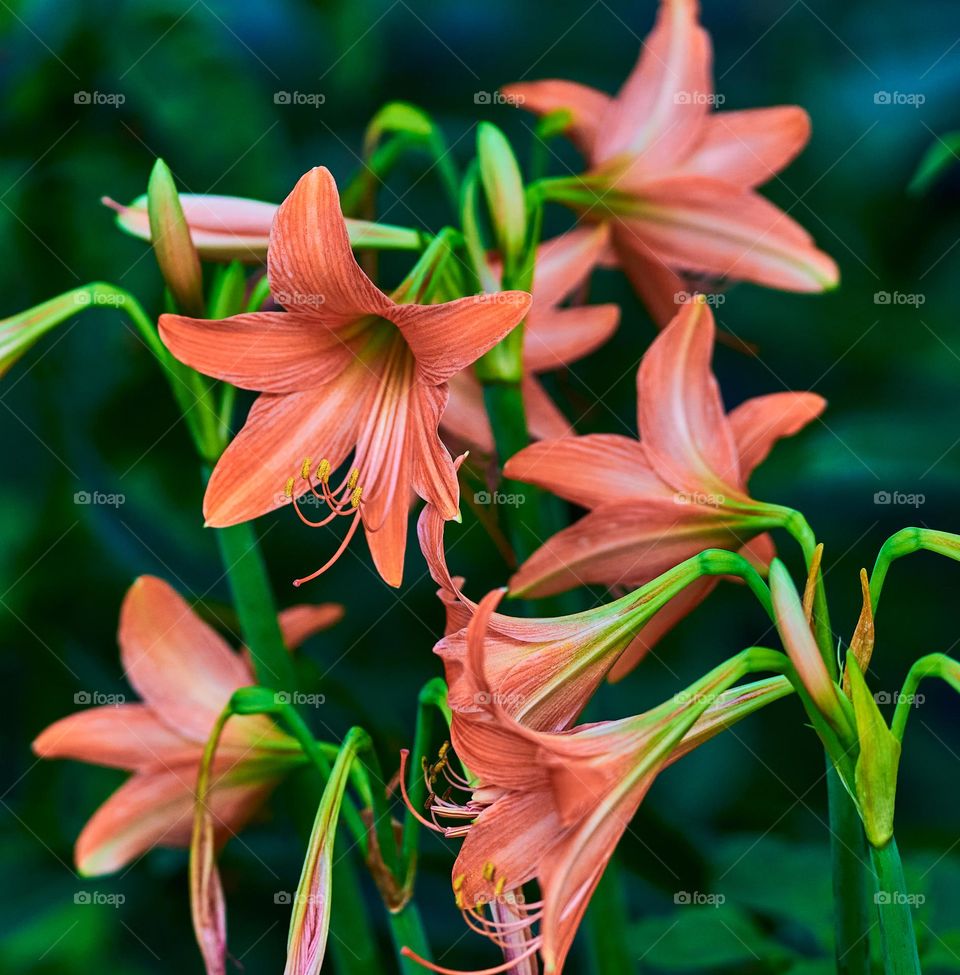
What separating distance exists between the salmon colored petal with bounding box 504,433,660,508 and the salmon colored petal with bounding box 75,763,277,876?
267 mm

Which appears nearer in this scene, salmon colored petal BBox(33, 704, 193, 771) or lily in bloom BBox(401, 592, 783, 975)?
lily in bloom BBox(401, 592, 783, 975)

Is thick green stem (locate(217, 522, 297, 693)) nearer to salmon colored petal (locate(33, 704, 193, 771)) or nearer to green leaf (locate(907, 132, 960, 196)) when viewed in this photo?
salmon colored petal (locate(33, 704, 193, 771))

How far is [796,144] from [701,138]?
8 centimetres

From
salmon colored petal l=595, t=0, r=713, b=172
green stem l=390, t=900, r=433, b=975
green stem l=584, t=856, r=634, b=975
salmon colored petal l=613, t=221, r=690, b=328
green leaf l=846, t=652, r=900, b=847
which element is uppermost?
salmon colored petal l=595, t=0, r=713, b=172

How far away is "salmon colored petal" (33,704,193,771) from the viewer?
→ 743 millimetres

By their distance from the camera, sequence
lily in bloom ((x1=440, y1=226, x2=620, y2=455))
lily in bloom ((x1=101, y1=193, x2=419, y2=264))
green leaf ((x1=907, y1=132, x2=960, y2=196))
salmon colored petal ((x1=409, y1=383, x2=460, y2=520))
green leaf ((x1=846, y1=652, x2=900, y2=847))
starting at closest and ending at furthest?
1. green leaf ((x1=846, y1=652, x2=900, y2=847))
2. salmon colored petal ((x1=409, y1=383, x2=460, y2=520))
3. lily in bloom ((x1=101, y1=193, x2=419, y2=264))
4. lily in bloom ((x1=440, y1=226, x2=620, y2=455))
5. green leaf ((x1=907, y1=132, x2=960, y2=196))

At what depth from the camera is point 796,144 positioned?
0.85 m

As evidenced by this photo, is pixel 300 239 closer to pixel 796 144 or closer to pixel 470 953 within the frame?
pixel 796 144

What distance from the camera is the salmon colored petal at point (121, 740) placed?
2.44 feet

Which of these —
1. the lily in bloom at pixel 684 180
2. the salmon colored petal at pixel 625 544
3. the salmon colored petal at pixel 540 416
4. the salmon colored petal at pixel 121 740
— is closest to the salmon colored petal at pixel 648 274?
the lily in bloom at pixel 684 180

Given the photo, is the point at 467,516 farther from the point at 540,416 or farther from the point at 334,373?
the point at 334,373

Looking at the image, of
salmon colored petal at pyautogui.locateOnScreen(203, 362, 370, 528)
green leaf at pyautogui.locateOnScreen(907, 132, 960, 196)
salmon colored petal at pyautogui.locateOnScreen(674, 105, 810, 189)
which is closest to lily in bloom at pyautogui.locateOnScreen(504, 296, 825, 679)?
salmon colored petal at pyautogui.locateOnScreen(203, 362, 370, 528)

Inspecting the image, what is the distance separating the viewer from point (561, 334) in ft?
2.67

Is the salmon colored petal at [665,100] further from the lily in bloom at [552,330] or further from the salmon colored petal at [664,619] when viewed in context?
the salmon colored petal at [664,619]
